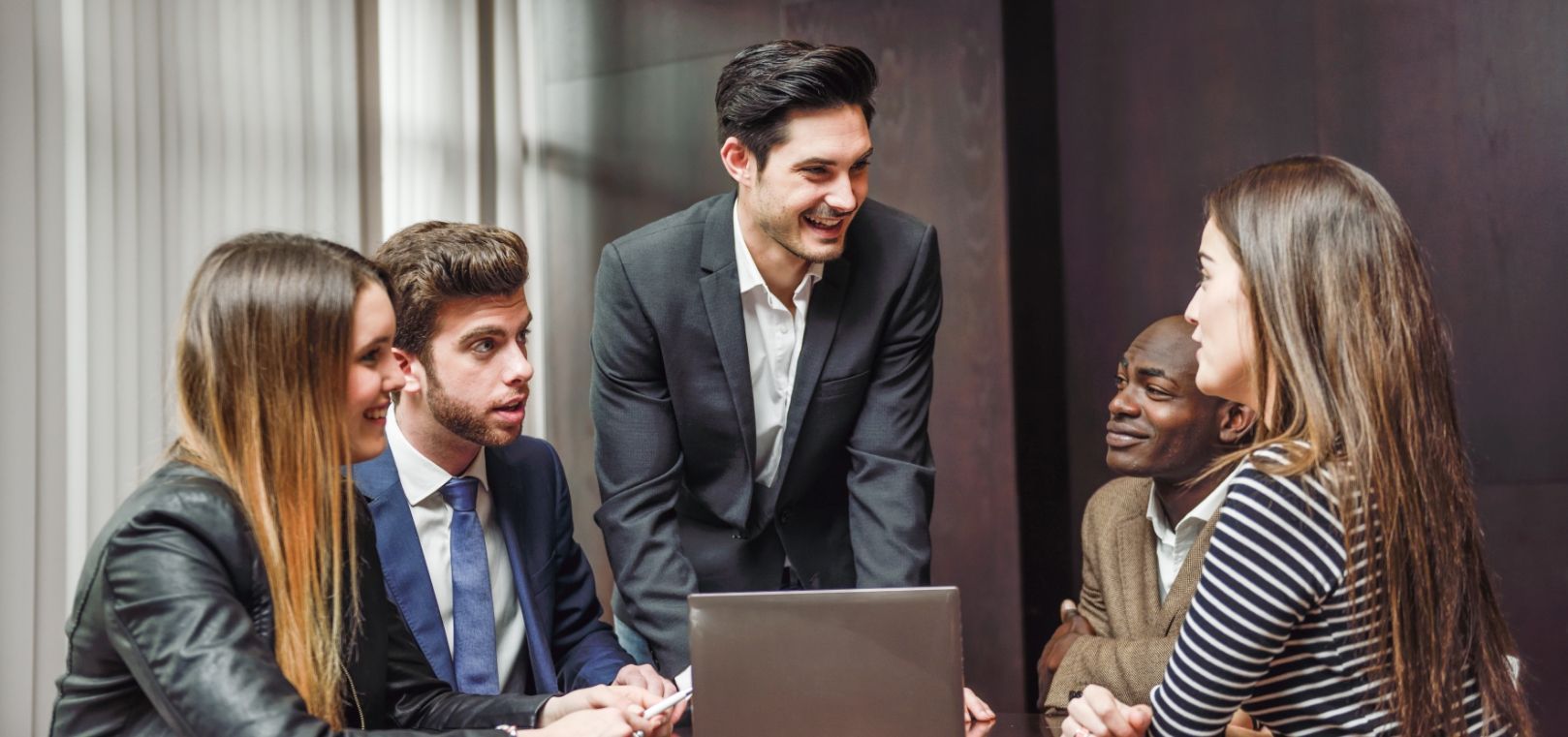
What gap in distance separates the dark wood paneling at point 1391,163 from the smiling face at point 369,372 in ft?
9.03

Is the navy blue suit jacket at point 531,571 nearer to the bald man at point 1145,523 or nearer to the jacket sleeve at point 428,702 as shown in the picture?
the jacket sleeve at point 428,702

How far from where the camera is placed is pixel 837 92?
7.84ft

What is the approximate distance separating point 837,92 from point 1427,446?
1.24 meters

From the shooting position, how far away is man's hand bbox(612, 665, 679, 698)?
2.01 meters

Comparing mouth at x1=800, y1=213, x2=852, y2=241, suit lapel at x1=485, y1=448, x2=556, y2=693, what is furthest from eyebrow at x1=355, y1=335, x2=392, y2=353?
mouth at x1=800, y1=213, x2=852, y2=241

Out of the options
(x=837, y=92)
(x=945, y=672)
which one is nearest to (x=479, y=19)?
(x=837, y=92)

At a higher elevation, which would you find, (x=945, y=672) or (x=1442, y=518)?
(x=1442, y=518)

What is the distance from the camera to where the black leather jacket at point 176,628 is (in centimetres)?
132

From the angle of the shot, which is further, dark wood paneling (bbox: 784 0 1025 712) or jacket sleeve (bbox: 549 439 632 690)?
dark wood paneling (bbox: 784 0 1025 712)

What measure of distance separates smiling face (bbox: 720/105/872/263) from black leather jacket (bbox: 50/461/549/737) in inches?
46.9

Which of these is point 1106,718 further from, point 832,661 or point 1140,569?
point 1140,569

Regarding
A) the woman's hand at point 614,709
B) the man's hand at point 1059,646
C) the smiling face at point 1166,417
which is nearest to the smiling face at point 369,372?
the woman's hand at point 614,709

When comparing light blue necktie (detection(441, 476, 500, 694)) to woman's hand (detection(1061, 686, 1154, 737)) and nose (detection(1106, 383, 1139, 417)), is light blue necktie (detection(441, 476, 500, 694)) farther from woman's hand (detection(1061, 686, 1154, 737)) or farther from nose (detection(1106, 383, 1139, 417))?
nose (detection(1106, 383, 1139, 417))

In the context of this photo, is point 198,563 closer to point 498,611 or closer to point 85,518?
point 498,611
